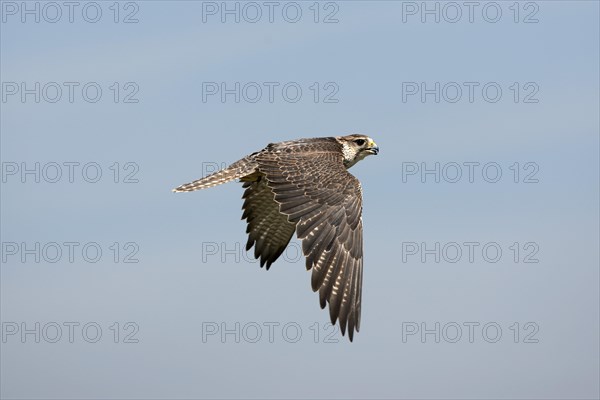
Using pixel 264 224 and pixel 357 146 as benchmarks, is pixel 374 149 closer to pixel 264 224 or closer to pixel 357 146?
pixel 357 146

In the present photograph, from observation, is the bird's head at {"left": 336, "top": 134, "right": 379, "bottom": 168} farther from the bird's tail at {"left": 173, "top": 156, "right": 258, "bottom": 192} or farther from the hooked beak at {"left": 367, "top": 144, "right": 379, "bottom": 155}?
the bird's tail at {"left": 173, "top": 156, "right": 258, "bottom": 192}

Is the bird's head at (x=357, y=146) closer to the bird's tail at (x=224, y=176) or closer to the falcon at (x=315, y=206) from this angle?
the falcon at (x=315, y=206)

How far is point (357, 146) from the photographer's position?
25.0m

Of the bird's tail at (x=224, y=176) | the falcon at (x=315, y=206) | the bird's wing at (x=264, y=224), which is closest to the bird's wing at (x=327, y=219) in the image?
the falcon at (x=315, y=206)

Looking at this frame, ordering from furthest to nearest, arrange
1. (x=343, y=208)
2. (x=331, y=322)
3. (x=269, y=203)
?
(x=269, y=203)
(x=343, y=208)
(x=331, y=322)

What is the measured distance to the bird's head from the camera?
24781 mm

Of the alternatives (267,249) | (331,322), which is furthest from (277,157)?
(331,322)

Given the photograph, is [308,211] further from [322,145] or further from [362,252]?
[322,145]

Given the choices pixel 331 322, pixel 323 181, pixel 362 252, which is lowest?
pixel 331 322

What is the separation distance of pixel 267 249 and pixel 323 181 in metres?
3.52

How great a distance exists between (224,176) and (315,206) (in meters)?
2.67

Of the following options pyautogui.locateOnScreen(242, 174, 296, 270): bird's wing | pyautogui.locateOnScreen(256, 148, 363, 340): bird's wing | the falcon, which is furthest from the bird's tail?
pyautogui.locateOnScreen(242, 174, 296, 270): bird's wing

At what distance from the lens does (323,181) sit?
2145 cm

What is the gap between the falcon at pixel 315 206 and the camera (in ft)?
65.0
